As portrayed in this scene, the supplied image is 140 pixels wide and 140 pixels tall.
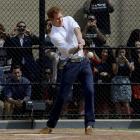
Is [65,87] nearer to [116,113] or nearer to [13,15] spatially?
[116,113]

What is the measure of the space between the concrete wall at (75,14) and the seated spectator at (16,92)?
4.14 feet

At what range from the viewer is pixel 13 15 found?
12727mm

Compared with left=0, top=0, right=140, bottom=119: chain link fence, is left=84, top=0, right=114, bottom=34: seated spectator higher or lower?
higher

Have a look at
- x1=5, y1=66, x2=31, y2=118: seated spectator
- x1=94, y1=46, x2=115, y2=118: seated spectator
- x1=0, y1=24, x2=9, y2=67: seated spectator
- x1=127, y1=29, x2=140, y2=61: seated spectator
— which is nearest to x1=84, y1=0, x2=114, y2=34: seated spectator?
x1=127, y1=29, x2=140, y2=61: seated spectator

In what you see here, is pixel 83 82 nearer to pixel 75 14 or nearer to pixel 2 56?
pixel 2 56

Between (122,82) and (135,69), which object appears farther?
(135,69)

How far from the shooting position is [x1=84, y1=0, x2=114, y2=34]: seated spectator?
1248 centimetres

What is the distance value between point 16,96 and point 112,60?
6.66 feet

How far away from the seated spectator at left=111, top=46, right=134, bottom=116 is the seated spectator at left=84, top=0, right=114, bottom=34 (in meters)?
0.77

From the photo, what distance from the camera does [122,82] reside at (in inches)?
465

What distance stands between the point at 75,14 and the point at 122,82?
204 centimetres

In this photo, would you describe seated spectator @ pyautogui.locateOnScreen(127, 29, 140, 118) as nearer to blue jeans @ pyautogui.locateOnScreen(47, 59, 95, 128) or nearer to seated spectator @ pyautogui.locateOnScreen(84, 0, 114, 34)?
seated spectator @ pyautogui.locateOnScreen(84, 0, 114, 34)

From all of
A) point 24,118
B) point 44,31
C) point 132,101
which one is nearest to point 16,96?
point 24,118

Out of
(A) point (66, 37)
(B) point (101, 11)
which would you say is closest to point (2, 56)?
(B) point (101, 11)
